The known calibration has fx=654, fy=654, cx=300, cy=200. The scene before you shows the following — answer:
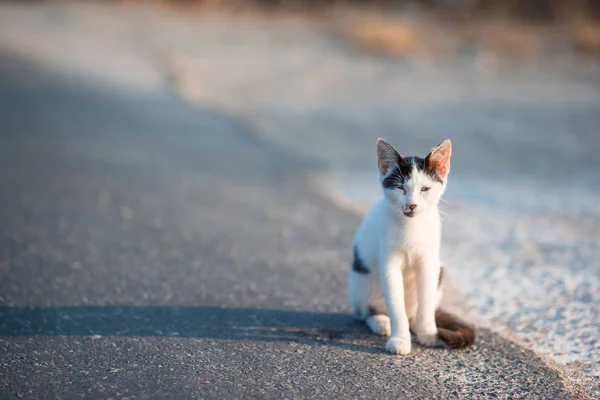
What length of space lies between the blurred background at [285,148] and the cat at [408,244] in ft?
2.13

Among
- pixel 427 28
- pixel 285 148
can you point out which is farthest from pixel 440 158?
pixel 427 28

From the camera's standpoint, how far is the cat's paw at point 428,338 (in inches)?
145

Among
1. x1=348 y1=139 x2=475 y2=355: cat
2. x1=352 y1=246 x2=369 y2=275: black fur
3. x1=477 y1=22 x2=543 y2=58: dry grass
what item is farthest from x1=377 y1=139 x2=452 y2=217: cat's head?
x1=477 y1=22 x2=543 y2=58: dry grass

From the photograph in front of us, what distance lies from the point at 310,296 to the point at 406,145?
5.70 meters

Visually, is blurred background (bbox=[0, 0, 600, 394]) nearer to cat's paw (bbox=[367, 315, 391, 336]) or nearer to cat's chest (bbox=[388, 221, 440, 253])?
cat's paw (bbox=[367, 315, 391, 336])

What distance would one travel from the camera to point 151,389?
10.2 feet

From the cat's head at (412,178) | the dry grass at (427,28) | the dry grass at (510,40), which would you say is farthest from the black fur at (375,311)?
the dry grass at (510,40)

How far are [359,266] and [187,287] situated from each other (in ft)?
4.70

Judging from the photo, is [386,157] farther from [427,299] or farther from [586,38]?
[586,38]

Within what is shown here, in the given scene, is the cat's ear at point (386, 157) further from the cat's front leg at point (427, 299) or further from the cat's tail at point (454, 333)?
the cat's tail at point (454, 333)

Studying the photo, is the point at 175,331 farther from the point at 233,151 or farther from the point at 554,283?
the point at 233,151

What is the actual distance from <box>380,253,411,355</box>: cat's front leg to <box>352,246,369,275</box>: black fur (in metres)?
0.23

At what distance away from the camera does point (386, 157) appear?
358 cm

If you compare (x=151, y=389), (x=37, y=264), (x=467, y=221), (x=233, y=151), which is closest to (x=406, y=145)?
(x=233, y=151)
